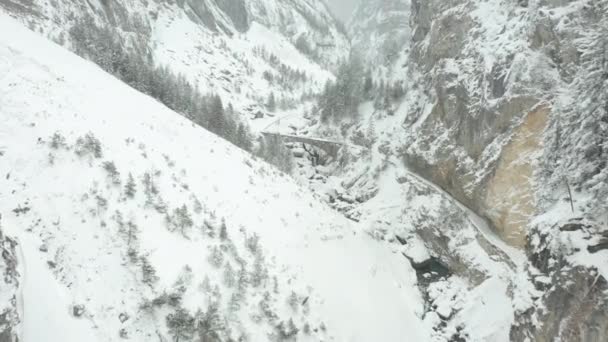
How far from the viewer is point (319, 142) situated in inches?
2012

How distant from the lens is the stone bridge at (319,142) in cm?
4903

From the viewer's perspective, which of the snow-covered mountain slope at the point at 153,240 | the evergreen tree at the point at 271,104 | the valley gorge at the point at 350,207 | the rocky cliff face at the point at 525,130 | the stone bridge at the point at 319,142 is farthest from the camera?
the evergreen tree at the point at 271,104

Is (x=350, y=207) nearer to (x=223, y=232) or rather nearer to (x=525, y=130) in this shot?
(x=525, y=130)


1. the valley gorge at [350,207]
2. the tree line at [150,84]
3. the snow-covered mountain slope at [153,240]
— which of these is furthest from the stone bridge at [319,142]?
the snow-covered mountain slope at [153,240]

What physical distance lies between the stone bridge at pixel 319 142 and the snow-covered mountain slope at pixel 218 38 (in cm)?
1765

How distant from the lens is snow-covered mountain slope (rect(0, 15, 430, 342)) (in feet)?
45.0

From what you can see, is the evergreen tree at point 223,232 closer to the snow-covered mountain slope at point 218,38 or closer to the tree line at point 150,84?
the tree line at point 150,84

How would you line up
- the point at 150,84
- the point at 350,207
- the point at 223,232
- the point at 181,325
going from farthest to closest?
the point at 150,84
the point at 350,207
the point at 223,232
the point at 181,325

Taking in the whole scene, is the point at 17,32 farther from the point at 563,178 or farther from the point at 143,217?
the point at 563,178

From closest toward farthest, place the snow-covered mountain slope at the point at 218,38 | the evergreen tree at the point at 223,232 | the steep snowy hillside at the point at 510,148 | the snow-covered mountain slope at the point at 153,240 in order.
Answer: the steep snowy hillside at the point at 510,148 < the snow-covered mountain slope at the point at 153,240 < the evergreen tree at the point at 223,232 < the snow-covered mountain slope at the point at 218,38

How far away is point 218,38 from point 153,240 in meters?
88.2

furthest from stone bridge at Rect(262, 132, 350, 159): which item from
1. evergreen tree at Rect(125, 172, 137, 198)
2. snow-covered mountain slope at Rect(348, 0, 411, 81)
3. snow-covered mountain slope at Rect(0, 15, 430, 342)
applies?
snow-covered mountain slope at Rect(348, 0, 411, 81)

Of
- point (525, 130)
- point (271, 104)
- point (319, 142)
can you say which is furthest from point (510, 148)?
point (271, 104)

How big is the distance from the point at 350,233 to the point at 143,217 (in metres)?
16.5
